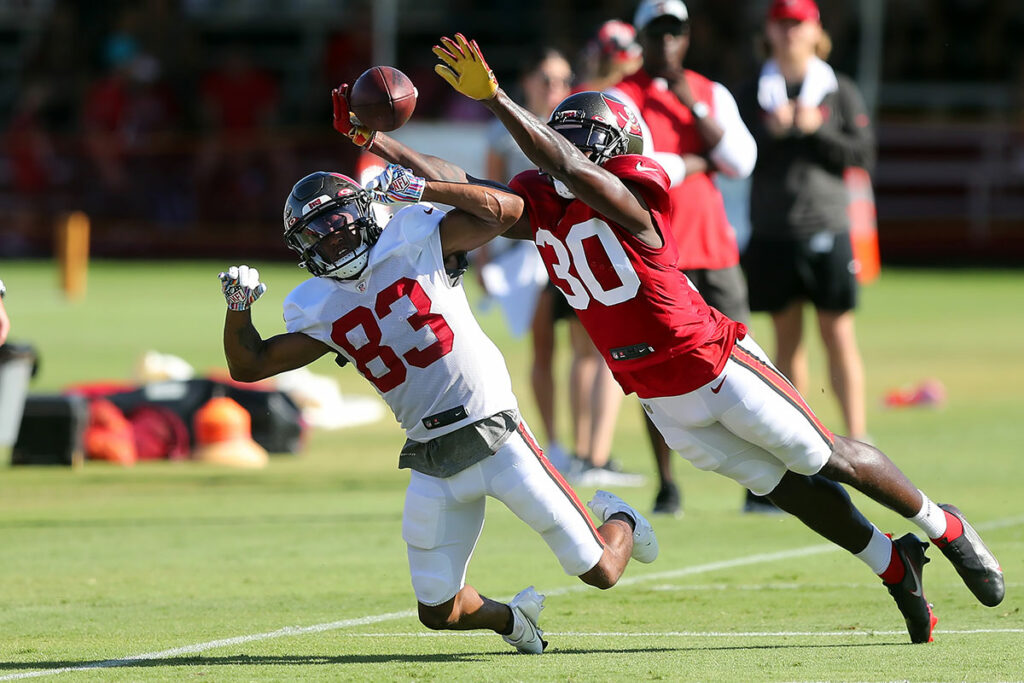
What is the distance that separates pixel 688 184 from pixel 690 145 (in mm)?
216

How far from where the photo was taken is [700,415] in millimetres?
6062

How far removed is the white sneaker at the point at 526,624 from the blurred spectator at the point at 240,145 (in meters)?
20.7

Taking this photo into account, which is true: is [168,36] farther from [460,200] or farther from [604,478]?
[460,200]

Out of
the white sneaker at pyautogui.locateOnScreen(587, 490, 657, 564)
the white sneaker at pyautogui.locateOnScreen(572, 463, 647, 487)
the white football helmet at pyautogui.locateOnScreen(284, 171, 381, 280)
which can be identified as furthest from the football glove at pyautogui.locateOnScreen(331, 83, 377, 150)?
the white sneaker at pyautogui.locateOnScreen(572, 463, 647, 487)

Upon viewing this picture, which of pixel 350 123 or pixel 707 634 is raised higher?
pixel 350 123

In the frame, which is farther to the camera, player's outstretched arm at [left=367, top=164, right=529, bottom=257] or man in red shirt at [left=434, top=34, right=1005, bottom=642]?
man in red shirt at [left=434, top=34, right=1005, bottom=642]

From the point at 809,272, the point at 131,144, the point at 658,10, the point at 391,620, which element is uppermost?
the point at 658,10

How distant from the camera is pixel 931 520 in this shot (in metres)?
6.17

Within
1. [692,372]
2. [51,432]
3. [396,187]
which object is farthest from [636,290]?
[51,432]

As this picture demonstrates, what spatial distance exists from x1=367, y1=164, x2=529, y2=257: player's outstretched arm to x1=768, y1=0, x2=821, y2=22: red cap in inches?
166

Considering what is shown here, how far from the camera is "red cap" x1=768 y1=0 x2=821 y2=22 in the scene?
973 centimetres

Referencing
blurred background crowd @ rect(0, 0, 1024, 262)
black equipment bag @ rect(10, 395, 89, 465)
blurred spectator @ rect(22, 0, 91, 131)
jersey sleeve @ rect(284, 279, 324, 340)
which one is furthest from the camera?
blurred spectator @ rect(22, 0, 91, 131)

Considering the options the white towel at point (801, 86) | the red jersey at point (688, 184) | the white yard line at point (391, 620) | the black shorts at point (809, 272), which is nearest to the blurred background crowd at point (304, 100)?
the white towel at point (801, 86)

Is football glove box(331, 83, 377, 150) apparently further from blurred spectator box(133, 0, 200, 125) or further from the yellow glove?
blurred spectator box(133, 0, 200, 125)
